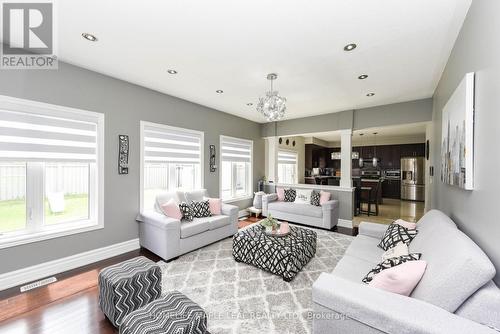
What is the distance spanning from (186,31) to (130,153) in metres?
2.22

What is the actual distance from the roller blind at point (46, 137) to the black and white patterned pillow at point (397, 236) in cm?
404

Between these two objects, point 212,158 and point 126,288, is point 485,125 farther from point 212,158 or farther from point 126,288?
point 212,158

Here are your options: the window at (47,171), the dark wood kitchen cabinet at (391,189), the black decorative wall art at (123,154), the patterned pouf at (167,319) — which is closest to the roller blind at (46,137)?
the window at (47,171)

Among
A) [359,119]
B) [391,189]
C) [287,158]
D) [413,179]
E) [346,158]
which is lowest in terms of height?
[391,189]

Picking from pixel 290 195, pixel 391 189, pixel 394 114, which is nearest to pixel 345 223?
pixel 290 195

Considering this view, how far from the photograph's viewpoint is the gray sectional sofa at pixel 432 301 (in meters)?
1.07

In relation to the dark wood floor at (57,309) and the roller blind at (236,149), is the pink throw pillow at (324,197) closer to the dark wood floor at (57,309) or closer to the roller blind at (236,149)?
the roller blind at (236,149)

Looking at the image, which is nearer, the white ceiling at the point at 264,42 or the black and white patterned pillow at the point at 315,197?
the white ceiling at the point at 264,42

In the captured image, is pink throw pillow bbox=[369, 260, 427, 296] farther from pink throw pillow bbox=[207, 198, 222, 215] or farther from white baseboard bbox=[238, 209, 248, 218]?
white baseboard bbox=[238, 209, 248, 218]

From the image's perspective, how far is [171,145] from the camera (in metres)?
4.12

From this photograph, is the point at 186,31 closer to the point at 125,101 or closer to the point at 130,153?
the point at 125,101

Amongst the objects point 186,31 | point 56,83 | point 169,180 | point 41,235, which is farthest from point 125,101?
point 41,235

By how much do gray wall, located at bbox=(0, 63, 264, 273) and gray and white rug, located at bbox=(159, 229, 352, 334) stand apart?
111cm

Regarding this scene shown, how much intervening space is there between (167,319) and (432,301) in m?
1.65
